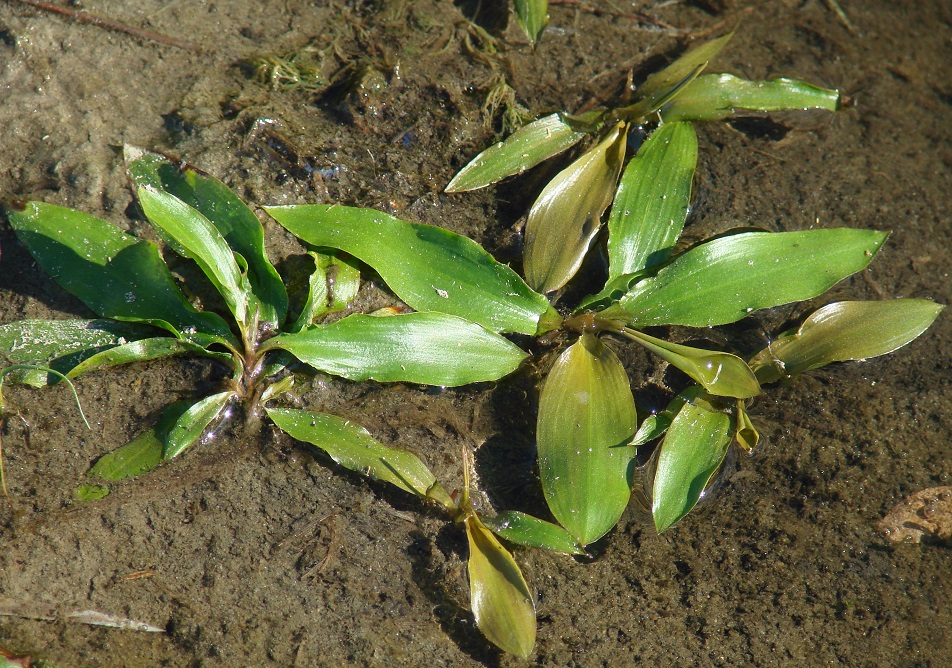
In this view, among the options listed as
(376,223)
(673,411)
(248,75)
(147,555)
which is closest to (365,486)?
(147,555)

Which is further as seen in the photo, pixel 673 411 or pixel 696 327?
pixel 696 327

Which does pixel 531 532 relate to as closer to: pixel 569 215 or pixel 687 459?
pixel 687 459

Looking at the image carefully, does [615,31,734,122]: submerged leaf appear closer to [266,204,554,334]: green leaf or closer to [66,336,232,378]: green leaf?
[266,204,554,334]: green leaf

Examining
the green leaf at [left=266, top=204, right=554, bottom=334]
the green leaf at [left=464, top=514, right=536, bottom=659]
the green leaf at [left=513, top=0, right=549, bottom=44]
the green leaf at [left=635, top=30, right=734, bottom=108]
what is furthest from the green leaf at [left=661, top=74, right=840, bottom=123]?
the green leaf at [left=464, top=514, right=536, bottom=659]

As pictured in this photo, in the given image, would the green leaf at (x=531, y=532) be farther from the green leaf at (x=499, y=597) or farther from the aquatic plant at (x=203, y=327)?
the aquatic plant at (x=203, y=327)

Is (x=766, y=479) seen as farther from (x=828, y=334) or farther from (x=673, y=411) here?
(x=828, y=334)

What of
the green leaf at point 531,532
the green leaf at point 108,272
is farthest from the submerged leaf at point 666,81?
the green leaf at point 108,272
